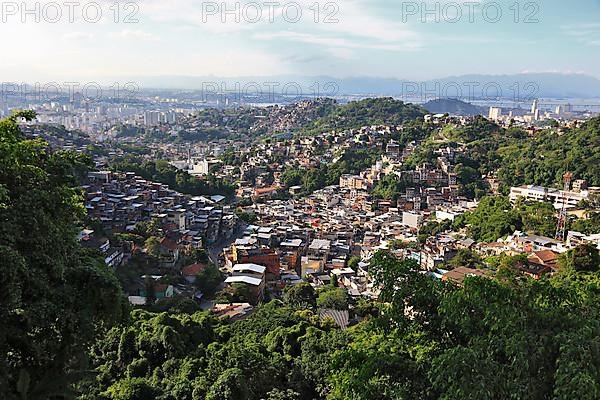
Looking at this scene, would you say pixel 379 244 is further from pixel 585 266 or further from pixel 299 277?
pixel 585 266

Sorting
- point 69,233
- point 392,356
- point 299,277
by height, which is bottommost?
point 299,277

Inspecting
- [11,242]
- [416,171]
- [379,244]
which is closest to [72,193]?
[11,242]

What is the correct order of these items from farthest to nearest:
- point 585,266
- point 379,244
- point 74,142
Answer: point 74,142 < point 379,244 < point 585,266

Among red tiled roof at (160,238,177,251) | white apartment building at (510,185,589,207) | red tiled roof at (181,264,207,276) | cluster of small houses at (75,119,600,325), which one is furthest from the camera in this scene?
white apartment building at (510,185,589,207)

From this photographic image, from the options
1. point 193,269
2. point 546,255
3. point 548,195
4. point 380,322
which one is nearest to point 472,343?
point 380,322

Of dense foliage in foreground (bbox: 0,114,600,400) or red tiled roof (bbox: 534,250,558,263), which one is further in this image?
red tiled roof (bbox: 534,250,558,263)

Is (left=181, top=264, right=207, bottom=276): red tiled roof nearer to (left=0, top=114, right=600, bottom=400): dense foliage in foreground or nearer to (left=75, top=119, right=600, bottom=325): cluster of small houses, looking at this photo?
(left=75, top=119, right=600, bottom=325): cluster of small houses

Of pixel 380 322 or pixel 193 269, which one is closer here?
pixel 380 322

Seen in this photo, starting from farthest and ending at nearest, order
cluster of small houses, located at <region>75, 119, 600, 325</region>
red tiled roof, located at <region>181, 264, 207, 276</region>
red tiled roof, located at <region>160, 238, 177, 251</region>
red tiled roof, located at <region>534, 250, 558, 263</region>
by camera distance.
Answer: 1. red tiled roof, located at <region>160, 238, 177, 251</region>
2. red tiled roof, located at <region>181, 264, 207, 276</region>
3. cluster of small houses, located at <region>75, 119, 600, 325</region>
4. red tiled roof, located at <region>534, 250, 558, 263</region>

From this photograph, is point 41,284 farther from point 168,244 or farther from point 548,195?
point 548,195

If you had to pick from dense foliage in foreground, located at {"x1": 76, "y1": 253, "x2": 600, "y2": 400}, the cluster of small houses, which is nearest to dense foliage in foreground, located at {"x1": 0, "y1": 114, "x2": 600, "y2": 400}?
dense foliage in foreground, located at {"x1": 76, "y1": 253, "x2": 600, "y2": 400}

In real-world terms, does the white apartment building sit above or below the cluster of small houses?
above
